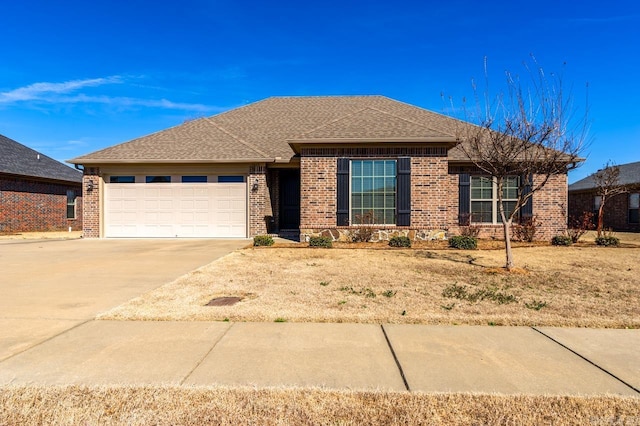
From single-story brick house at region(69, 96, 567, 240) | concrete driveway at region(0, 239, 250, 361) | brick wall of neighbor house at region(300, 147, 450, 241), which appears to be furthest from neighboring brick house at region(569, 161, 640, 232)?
concrete driveway at region(0, 239, 250, 361)

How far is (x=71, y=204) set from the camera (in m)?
22.4

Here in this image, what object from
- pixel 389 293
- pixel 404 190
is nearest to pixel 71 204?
pixel 404 190

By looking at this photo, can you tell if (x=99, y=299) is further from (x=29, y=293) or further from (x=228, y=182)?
(x=228, y=182)

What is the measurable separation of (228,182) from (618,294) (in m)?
12.5

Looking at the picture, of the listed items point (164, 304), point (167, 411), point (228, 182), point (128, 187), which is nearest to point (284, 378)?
point (167, 411)

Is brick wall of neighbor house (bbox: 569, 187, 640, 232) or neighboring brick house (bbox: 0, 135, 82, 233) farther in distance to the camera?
brick wall of neighbor house (bbox: 569, 187, 640, 232)

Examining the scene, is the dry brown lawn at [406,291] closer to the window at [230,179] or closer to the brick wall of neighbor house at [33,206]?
the window at [230,179]

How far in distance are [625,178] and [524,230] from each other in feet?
49.7

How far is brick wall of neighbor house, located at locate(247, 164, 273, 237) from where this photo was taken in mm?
14508

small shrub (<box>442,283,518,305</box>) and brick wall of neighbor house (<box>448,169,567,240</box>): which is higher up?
brick wall of neighbor house (<box>448,169,567,240</box>)

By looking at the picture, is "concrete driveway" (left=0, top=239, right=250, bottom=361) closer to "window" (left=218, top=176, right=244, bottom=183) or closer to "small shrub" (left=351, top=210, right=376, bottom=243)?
"window" (left=218, top=176, right=244, bottom=183)

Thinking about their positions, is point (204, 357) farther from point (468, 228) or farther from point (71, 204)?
point (71, 204)

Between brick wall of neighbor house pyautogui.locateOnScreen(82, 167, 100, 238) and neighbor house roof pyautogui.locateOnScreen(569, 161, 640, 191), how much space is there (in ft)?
82.2

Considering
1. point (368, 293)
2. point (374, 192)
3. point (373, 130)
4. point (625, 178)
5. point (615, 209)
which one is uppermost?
point (373, 130)
